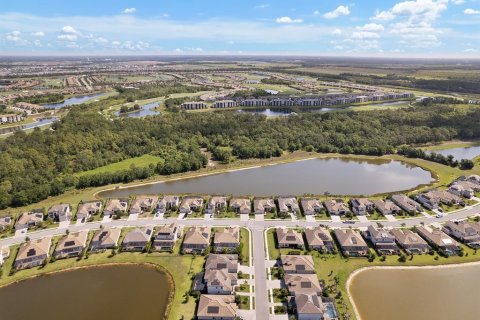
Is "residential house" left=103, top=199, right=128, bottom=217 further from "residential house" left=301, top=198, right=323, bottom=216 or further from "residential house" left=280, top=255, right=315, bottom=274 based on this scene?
"residential house" left=301, top=198, right=323, bottom=216

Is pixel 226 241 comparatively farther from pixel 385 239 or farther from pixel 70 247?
pixel 385 239

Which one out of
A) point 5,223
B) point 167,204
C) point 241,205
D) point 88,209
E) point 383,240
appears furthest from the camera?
point 167,204

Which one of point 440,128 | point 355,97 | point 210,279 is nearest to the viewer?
point 210,279

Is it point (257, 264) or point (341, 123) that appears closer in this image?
point (257, 264)

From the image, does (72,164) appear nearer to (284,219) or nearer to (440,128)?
(284,219)

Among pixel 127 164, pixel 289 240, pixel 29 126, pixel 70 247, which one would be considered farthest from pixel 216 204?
pixel 29 126

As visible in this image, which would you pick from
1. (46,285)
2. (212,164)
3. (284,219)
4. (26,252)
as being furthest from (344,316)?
(212,164)
